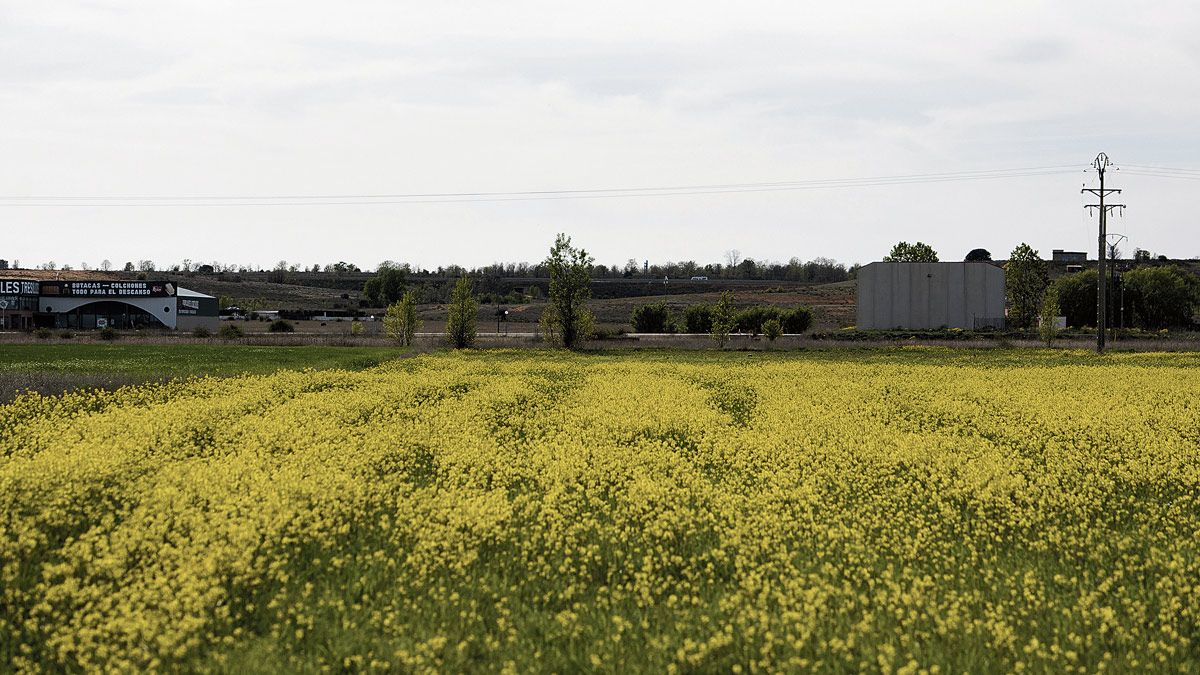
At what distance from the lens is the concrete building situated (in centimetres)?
8781

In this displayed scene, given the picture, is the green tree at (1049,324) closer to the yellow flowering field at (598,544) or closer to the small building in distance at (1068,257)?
the yellow flowering field at (598,544)

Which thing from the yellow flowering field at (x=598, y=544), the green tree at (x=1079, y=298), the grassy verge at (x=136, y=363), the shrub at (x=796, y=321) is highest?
the green tree at (x=1079, y=298)

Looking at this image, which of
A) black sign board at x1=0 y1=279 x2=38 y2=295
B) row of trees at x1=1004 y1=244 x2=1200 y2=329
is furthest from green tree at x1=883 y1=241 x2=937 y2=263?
black sign board at x1=0 y1=279 x2=38 y2=295

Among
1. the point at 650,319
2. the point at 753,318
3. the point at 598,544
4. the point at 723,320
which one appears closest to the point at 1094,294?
the point at 753,318

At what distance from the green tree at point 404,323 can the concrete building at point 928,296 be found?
150ft

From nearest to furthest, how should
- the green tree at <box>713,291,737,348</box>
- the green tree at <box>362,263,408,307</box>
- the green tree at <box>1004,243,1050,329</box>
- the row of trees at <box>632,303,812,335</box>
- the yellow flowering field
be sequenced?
1. the yellow flowering field
2. the green tree at <box>713,291,737,348</box>
3. the row of trees at <box>632,303,812,335</box>
4. the green tree at <box>1004,243,1050,329</box>
5. the green tree at <box>362,263,408,307</box>

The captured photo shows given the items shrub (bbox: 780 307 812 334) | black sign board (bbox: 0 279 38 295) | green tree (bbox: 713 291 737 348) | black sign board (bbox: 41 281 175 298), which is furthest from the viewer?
shrub (bbox: 780 307 812 334)

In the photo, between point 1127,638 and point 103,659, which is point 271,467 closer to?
point 103,659

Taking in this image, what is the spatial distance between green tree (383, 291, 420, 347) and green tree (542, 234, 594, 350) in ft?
29.2

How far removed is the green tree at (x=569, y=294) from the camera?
197 ft

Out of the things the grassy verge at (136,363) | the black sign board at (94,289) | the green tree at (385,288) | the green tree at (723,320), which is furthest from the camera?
the green tree at (385,288)

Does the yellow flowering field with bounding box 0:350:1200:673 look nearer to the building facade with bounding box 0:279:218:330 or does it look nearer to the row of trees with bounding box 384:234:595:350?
the row of trees with bounding box 384:234:595:350

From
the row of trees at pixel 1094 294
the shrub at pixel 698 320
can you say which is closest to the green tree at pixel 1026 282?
the row of trees at pixel 1094 294

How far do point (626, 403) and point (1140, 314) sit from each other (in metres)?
98.2
